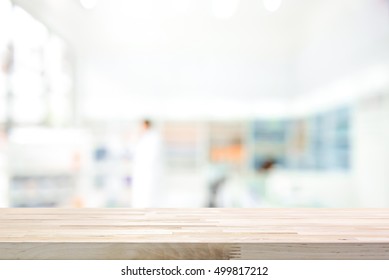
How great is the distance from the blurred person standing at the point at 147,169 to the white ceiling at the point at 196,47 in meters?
2.59

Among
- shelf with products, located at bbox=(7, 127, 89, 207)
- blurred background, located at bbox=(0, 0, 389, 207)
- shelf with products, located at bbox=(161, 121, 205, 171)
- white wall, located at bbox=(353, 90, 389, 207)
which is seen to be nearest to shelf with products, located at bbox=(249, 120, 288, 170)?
blurred background, located at bbox=(0, 0, 389, 207)

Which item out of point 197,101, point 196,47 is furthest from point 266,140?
point 196,47

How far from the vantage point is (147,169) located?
347cm

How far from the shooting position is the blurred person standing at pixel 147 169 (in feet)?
11.3

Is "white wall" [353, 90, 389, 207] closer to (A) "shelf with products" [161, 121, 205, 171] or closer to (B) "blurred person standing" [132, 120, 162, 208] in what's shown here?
(B) "blurred person standing" [132, 120, 162, 208]

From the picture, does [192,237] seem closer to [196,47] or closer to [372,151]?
[372,151]

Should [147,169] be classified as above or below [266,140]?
below

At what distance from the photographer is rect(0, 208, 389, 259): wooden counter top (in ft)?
1.93

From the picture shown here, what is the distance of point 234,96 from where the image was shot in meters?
7.39

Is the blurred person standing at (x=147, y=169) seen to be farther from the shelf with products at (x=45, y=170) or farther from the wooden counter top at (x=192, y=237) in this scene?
the wooden counter top at (x=192, y=237)

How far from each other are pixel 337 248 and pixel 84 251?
1.14 ft

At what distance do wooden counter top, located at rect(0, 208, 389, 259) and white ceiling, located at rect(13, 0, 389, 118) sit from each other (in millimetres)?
4880

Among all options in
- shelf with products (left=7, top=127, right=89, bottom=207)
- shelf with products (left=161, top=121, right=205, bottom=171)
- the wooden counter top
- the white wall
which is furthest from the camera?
shelf with products (left=161, top=121, right=205, bottom=171)

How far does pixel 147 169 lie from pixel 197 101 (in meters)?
3.96
